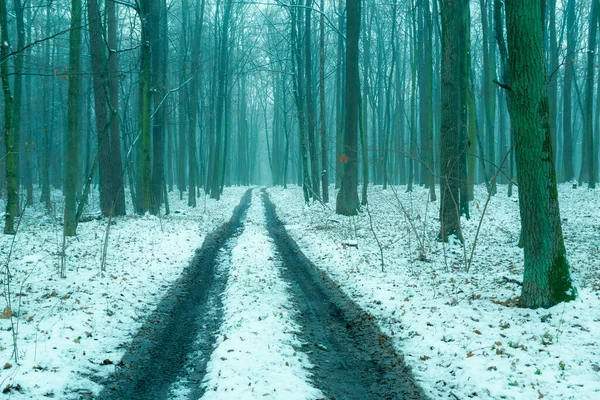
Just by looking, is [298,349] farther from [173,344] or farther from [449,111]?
[449,111]

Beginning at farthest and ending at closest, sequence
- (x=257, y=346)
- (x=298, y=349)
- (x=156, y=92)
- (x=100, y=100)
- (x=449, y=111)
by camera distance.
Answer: (x=156, y=92) → (x=100, y=100) → (x=449, y=111) → (x=298, y=349) → (x=257, y=346)

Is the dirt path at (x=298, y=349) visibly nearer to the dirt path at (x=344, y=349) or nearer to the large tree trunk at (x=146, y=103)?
the dirt path at (x=344, y=349)

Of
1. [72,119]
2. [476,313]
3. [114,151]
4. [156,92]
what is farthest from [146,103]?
[476,313]

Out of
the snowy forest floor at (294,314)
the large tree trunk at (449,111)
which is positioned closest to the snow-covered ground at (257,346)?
the snowy forest floor at (294,314)

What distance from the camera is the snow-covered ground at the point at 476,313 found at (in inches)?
197

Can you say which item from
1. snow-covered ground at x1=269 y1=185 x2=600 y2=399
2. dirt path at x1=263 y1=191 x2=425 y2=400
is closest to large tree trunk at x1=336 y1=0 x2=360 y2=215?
snow-covered ground at x1=269 y1=185 x2=600 y2=399

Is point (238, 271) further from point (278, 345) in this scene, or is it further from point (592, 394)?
point (592, 394)

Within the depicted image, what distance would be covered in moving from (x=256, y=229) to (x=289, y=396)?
42.3 ft

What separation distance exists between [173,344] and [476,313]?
4754mm

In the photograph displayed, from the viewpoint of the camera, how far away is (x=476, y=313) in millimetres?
7125

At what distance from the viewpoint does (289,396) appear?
4703 mm

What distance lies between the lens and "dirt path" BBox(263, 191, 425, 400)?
5.07 metres

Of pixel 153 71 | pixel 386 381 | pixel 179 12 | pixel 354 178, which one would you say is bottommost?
pixel 386 381

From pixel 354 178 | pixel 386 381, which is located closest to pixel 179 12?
pixel 354 178
